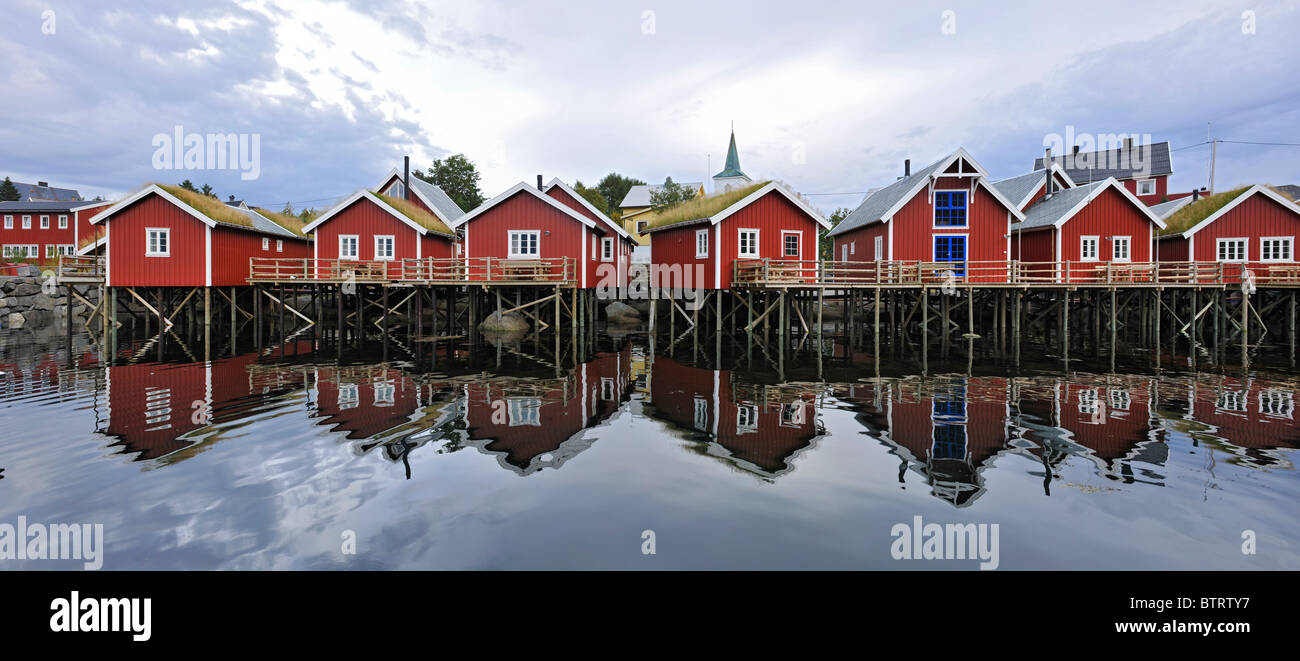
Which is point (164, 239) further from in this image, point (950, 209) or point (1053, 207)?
point (1053, 207)

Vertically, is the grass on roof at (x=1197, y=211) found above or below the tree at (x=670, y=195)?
below

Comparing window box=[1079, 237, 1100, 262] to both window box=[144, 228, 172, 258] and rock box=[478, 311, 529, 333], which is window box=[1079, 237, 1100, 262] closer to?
rock box=[478, 311, 529, 333]

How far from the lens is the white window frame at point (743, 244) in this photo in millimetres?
27797

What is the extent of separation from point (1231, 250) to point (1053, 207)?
8.68 m

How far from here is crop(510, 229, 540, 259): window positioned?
2866 centimetres

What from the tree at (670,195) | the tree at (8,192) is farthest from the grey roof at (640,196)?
the tree at (8,192)

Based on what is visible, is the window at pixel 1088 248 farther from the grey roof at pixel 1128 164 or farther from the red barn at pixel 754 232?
the grey roof at pixel 1128 164

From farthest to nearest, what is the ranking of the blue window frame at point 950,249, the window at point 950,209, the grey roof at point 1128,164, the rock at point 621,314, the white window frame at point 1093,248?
the grey roof at point 1128,164
the rock at point 621,314
the white window frame at point 1093,248
the blue window frame at point 950,249
the window at point 950,209

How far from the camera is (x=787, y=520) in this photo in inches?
285

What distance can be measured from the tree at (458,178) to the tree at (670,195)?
19.9 m

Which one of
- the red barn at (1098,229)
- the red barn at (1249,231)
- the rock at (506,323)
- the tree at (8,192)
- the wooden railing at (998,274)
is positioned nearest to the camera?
the wooden railing at (998,274)

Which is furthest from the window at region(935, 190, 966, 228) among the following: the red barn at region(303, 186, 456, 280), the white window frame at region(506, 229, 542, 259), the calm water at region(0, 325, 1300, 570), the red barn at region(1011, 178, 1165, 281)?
the red barn at region(303, 186, 456, 280)
